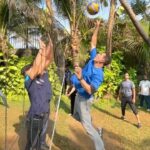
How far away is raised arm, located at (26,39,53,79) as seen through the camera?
472 centimetres

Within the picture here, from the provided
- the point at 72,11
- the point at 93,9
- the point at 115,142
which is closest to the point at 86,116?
the point at 93,9

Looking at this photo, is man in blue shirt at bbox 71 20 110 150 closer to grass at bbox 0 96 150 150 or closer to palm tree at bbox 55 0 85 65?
grass at bbox 0 96 150 150

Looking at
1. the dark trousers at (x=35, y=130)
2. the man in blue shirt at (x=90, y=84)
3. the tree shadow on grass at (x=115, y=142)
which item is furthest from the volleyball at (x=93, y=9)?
the tree shadow on grass at (x=115, y=142)

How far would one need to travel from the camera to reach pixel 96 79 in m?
5.38

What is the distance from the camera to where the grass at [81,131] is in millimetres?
7539

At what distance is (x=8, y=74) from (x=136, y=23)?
40.9 feet

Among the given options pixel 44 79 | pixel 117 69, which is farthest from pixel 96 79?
pixel 117 69

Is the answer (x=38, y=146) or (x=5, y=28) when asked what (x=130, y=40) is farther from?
(x=38, y=146)

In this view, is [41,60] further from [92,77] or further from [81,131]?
[81,131]

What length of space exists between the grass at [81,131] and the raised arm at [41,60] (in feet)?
6.37

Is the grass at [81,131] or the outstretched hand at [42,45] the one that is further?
the grass at [81,131]

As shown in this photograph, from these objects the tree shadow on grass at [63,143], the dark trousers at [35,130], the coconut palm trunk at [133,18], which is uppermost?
the coconut palm trunk at [133,18]

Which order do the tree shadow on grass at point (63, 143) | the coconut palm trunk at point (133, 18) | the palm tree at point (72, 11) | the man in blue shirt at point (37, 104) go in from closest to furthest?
the coconut palm trunk at point (133, 18), the man in blue shirt at point (37, 104), the tree shadow on grass at point (63, 143), the palm tree at point (72, 11)

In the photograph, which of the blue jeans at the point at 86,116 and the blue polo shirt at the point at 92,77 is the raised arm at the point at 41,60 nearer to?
the blue polo shirt at the point at 92,77
